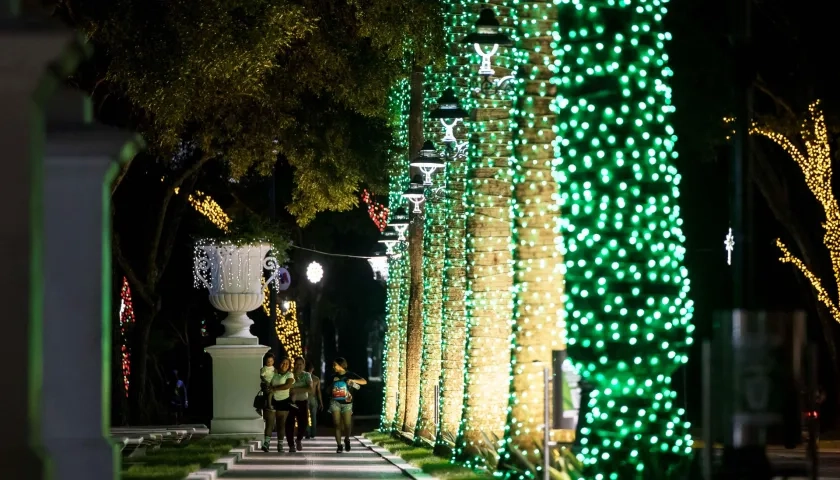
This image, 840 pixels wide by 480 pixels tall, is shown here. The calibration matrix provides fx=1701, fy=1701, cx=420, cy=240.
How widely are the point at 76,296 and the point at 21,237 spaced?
3.80 m

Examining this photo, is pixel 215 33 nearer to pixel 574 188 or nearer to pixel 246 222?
pixel 574 188

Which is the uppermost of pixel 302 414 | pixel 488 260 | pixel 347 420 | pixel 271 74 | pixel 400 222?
pixel 271 74

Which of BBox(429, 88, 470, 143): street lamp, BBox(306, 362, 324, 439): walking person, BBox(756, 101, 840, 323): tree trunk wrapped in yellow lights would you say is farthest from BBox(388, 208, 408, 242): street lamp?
BBox(429, 88, 470, 143): street lamp

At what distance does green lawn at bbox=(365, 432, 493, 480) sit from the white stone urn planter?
5.56 m

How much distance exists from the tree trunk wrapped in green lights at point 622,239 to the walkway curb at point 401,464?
6117mm

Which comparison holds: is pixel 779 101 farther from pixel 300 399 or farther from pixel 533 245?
pixel 533 245

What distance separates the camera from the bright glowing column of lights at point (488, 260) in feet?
74.3

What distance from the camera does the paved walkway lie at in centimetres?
2408

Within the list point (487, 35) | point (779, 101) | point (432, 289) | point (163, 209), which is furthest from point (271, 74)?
point (487, 35)

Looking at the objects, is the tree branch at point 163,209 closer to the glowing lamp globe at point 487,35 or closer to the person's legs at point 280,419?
the person's legs at point 280,419

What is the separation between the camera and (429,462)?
24.8 meters

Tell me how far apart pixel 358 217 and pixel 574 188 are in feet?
157

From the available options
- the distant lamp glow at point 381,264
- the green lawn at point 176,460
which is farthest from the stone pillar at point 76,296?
the distant lamp glow at point 381,264

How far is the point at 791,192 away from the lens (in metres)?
48.3
